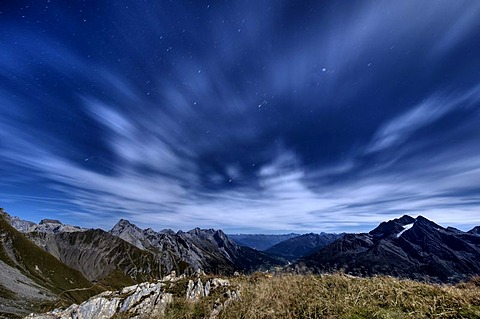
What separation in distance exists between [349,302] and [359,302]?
33 cm

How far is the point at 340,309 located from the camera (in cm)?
823

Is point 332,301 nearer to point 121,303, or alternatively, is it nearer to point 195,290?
point 195,290

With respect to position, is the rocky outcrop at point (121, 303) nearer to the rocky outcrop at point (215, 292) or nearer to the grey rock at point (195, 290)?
the grey rock at point (195, 290)

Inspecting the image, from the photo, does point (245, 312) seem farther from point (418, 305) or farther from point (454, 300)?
point (454, 300)

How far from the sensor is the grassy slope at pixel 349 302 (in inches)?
289

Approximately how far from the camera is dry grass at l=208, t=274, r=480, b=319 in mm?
7305

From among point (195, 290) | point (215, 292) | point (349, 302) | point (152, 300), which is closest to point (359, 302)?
point (349, 302)

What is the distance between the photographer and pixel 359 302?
28.0 feet

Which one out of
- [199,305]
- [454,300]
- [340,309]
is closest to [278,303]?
[340,309]

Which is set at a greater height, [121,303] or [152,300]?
[152,300]

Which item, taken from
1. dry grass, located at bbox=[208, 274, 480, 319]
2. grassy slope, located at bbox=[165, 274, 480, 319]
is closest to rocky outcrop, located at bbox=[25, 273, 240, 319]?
grassy slope, located at bbox=[165, 274, 480, 319]

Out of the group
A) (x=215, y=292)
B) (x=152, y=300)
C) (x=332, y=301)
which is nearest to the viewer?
(x=332, y=301)

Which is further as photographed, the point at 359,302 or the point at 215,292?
the point at 215,292

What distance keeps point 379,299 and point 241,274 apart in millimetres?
11437
